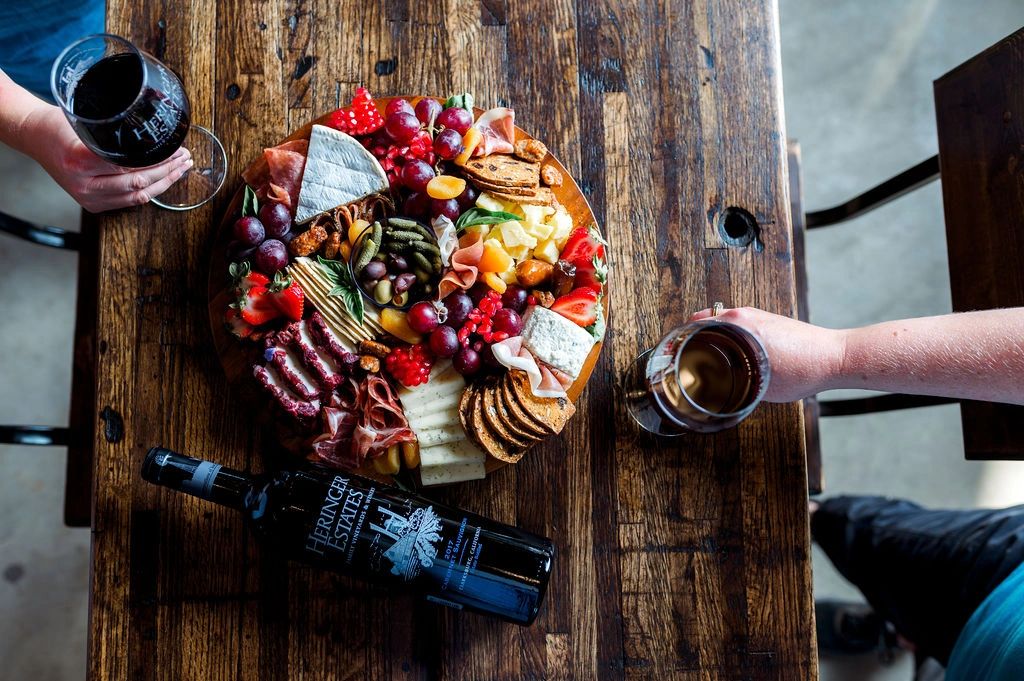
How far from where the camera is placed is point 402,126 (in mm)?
1069

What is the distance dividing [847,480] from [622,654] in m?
1.33

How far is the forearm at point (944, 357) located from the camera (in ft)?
3.34

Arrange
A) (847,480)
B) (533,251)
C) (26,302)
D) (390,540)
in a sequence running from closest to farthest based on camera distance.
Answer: (390,540) < (533,251) < (26,302) < (847,480)

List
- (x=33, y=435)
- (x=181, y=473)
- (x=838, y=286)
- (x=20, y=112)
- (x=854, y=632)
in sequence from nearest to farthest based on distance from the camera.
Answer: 1. (x=181, y=473)
2. (x=20, y=112)
3. (x=33, y=435)
4. (x=854, y=632)
5. (x=838, y=286)

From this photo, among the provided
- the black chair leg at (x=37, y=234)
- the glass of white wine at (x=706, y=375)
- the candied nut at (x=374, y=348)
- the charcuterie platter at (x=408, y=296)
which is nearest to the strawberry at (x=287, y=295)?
the charcuterie platter at (x=408, y=296)

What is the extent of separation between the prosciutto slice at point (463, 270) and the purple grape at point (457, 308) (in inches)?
0.4

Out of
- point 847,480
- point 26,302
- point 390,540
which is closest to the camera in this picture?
point 390,540

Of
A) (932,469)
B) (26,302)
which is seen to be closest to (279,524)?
(26,302)

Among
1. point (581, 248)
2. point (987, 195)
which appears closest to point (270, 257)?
point (581, 248)

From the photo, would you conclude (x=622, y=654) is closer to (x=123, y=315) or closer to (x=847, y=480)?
(x=123, y=315)

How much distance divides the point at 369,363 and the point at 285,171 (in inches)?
12.8

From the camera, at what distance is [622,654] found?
1.12m

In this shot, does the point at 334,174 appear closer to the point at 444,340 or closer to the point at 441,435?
the point at 444,340

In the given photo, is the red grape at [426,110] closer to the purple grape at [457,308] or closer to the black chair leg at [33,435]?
the purple grape at [457,308]
